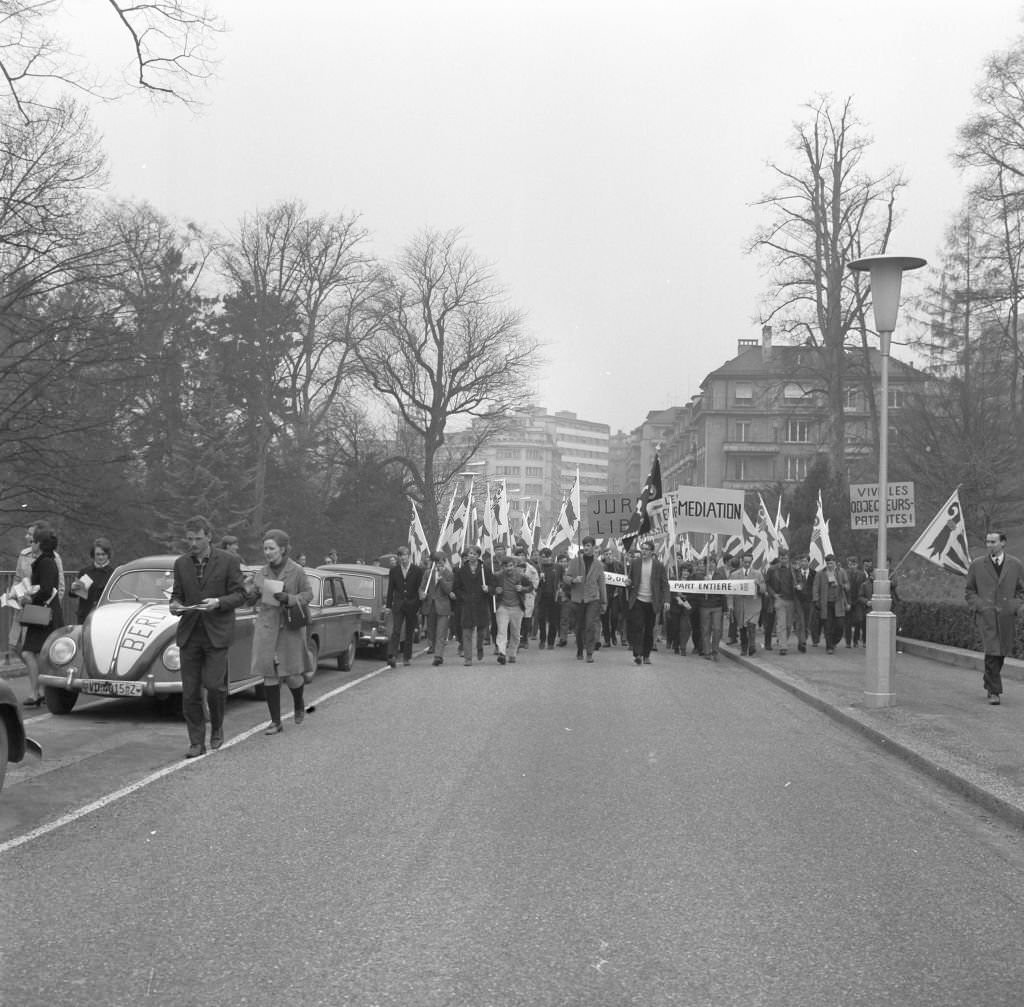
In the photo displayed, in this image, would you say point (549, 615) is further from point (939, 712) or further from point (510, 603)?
point (939, 712)

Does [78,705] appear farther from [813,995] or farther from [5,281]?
[5,281]

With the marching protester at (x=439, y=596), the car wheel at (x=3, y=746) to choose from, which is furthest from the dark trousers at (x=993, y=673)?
the car wheel at (x=3, y=746)

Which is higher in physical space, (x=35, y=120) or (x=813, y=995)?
(x=35, y=120)

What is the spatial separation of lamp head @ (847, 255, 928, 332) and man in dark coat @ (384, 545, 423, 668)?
27.4 feet

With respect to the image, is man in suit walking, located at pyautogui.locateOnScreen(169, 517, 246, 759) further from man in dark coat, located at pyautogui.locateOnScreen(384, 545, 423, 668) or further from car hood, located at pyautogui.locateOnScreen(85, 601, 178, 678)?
man in dark coat, located at pyautogui.locateOnScreen(384, 545, 423, 668)

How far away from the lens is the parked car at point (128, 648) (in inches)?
482

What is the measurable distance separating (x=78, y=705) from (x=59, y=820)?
654cm

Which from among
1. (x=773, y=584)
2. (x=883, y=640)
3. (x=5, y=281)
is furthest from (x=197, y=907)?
(x=5, y=281)

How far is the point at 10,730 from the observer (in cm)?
773

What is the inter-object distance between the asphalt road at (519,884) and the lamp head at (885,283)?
213 inches

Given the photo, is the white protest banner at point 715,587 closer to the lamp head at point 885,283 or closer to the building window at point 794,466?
the lamp head at point 885,283

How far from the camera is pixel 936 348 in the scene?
138 ft

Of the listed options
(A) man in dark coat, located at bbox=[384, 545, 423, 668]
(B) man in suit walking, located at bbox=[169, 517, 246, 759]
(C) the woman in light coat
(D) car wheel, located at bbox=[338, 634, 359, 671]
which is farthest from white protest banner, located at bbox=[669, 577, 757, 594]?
(B) man in suit walking, located at bbox=[169, 517, 246, 759]

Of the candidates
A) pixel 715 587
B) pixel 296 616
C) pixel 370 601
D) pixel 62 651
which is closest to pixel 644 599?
pixel 715 587
